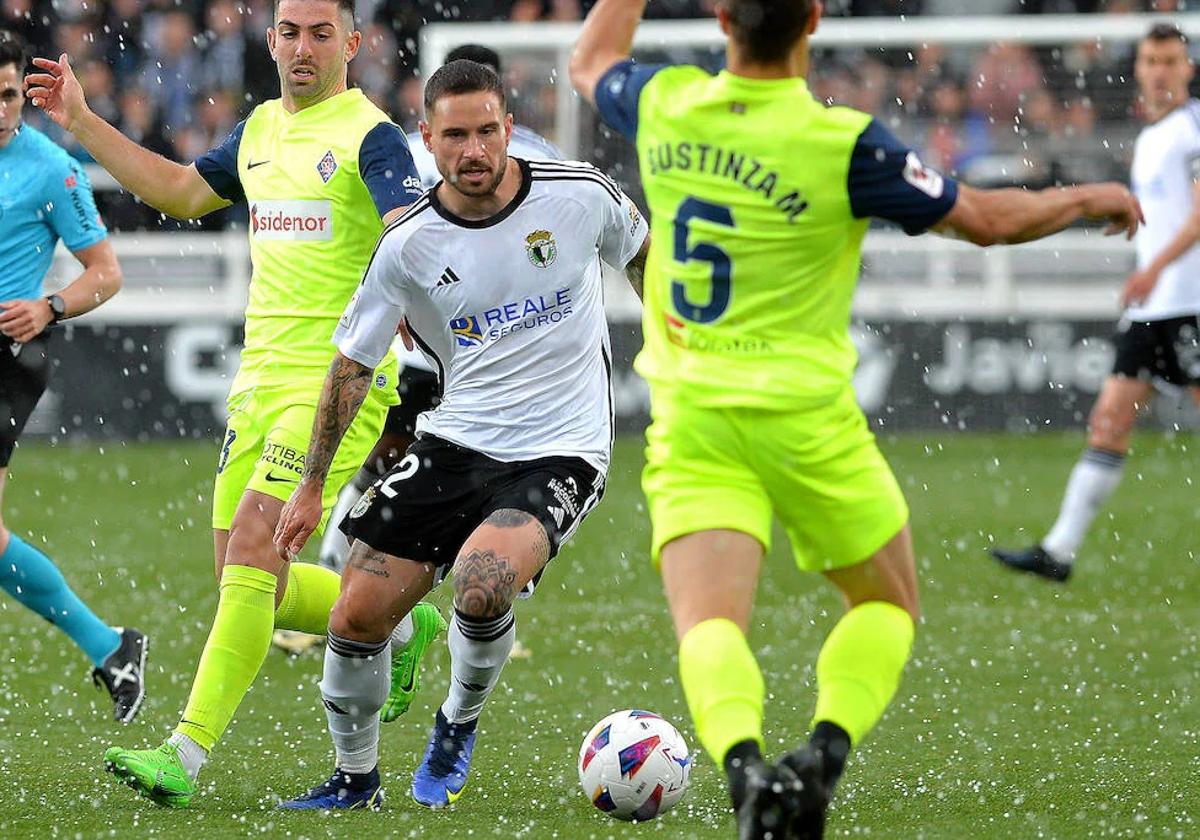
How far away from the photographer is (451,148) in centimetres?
537

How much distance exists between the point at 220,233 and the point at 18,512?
5103 millimetres

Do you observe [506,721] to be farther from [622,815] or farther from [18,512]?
[18,512]

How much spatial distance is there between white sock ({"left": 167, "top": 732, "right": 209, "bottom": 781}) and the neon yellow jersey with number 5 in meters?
1.96

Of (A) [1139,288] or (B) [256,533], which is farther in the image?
(A) [1139,288]

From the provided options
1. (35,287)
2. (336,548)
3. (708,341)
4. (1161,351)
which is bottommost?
(336,548)

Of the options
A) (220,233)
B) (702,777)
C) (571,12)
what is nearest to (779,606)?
(702,777)

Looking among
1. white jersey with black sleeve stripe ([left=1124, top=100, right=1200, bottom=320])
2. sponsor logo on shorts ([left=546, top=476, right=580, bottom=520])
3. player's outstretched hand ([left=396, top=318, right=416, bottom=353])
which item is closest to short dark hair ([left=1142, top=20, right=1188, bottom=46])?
white jersey with black sleeve stripe ([left=1124, top=100, right=1200, bottom=320])

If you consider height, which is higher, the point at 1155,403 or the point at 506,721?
the point at 506,721

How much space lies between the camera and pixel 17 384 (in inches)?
287

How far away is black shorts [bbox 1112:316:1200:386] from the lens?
9.57 meters

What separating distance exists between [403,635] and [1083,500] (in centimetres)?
422

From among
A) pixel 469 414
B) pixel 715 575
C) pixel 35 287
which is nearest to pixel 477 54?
pixel 35 287

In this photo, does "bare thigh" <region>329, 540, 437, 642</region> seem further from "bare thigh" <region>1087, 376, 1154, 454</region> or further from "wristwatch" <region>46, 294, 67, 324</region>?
"bare thigh" <region>1087, 376, 1154, 454</region>

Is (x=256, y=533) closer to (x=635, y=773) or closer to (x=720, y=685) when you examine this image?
(x=635, y=773)
